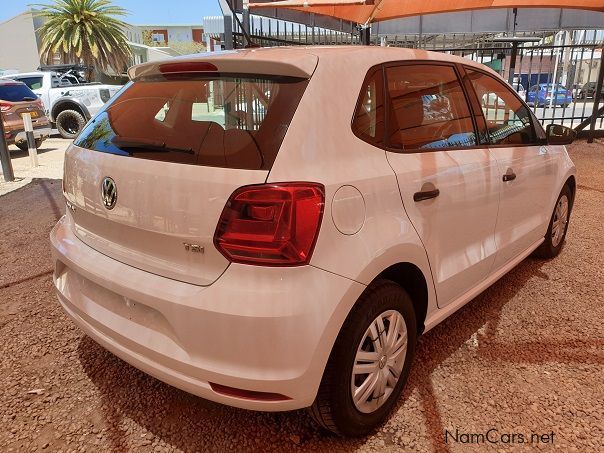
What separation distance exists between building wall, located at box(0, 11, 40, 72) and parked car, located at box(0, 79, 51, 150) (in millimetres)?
40433

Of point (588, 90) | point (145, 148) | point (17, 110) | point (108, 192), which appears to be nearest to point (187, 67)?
point (145, 148)

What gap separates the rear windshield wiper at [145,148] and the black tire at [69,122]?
1292cm

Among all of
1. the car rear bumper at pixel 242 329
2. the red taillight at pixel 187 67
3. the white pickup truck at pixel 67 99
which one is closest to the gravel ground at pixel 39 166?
the white pickup truck at pixel 67 99

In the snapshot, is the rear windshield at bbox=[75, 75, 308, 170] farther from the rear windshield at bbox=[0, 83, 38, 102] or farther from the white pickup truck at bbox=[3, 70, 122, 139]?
the white pickup truck at bbox=[3, 70, 122, 139]

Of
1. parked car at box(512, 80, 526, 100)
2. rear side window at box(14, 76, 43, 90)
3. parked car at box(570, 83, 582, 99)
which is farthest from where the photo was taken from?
rear side window at box(14, 76, 43, 90)

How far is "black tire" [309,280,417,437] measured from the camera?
193cm

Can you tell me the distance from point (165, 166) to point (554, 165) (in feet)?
9.87

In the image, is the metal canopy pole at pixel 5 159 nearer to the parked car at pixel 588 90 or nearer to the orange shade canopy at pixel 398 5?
the orange shade canopy at pixel 398 5

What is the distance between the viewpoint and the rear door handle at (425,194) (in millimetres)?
2223

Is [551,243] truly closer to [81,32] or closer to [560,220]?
[560,220]

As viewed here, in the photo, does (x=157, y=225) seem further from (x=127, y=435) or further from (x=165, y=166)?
(x=127, y=435)

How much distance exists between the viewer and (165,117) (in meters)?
2.19

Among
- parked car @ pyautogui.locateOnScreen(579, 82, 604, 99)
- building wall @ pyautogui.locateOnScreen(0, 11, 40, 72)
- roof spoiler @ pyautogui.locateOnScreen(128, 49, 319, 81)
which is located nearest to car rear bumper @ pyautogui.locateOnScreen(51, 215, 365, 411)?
roof spoiler @ pyautogui.locateOnScreen(128, 49, 319, 81)

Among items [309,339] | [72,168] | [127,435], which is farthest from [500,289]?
[72,168]
